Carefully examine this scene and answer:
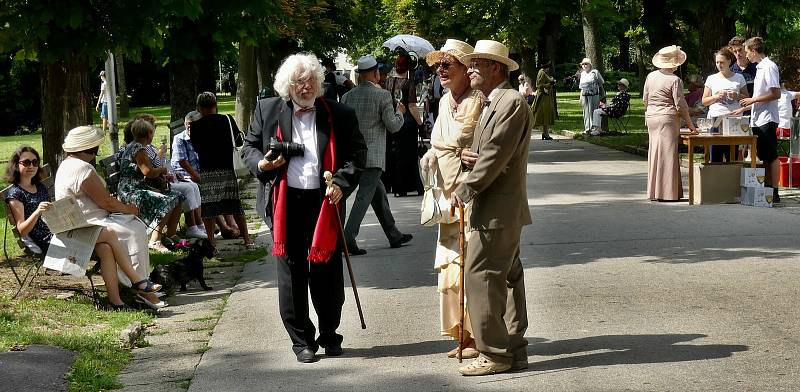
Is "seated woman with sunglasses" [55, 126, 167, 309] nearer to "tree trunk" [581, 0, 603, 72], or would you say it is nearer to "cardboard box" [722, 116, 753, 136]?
"cardboard box" [722, 116, 753, 136]

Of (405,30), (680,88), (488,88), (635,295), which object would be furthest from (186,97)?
(405,30)

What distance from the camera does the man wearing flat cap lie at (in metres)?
12.3

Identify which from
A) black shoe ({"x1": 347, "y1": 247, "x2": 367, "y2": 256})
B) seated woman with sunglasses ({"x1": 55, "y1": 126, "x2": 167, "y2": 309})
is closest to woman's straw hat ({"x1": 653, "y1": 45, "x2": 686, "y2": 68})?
black shoe ({"x1": 347, "y1": 247, "x2": 367, "y2": 256})

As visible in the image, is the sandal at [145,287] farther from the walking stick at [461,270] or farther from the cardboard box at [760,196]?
the cardboard box at [760,196]

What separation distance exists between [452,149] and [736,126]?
829cm

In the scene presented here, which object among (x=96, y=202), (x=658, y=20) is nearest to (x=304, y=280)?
(x=96, y=202)

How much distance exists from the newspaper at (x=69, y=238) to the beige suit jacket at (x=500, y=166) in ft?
12.4

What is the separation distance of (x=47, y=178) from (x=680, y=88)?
294 inches

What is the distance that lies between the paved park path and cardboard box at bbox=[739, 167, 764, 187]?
427 mm

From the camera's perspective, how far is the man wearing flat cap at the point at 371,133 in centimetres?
Answer: 1226

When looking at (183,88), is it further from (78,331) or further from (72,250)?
(78,331)

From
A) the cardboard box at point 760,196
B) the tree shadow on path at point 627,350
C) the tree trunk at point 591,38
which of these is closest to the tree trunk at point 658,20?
the tree trunk at point 591,38

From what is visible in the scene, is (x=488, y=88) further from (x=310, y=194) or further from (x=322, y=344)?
(x=322, y=344)

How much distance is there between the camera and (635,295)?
31.0ft
